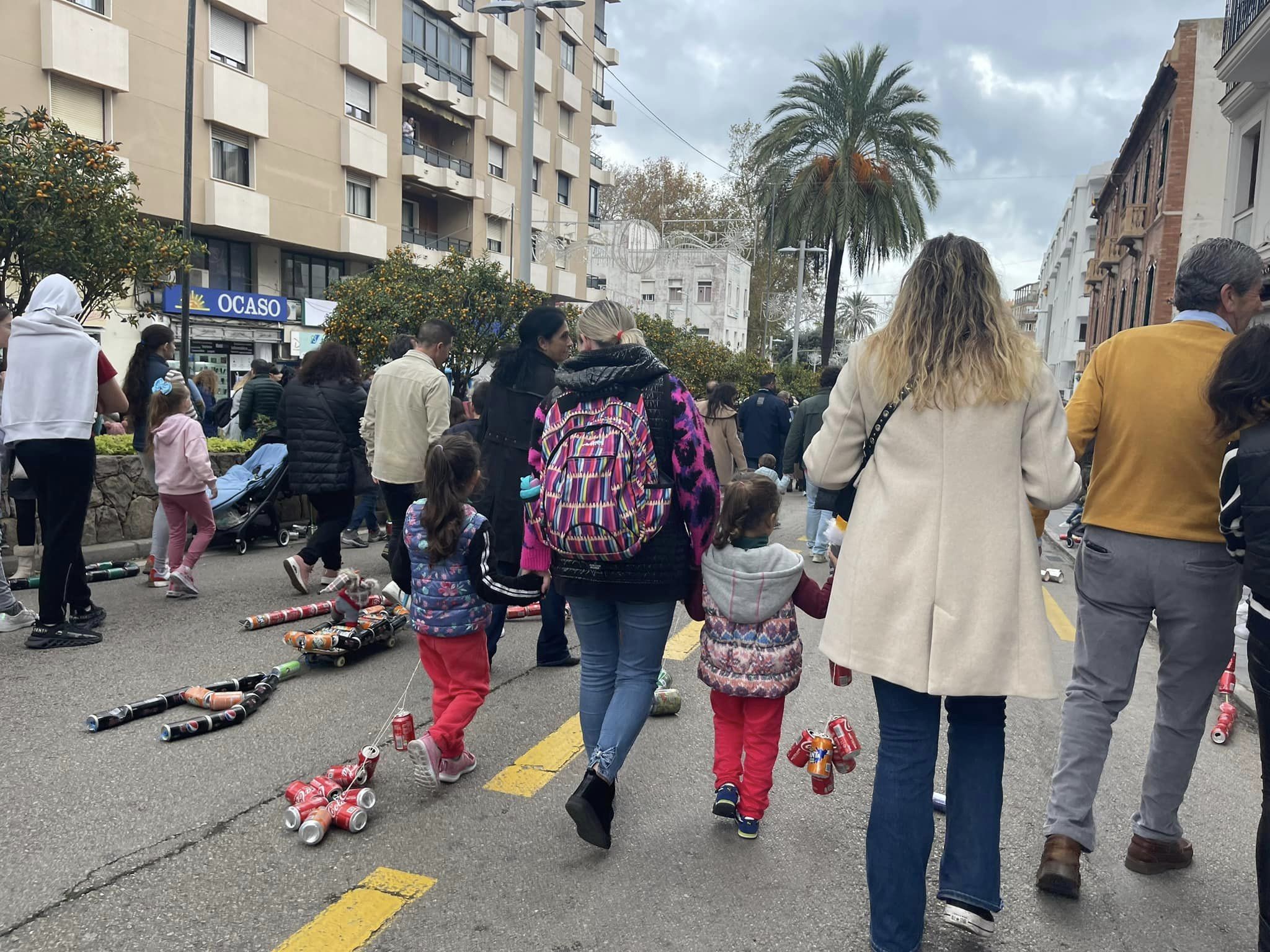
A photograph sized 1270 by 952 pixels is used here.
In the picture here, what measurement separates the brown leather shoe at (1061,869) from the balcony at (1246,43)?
14631 millimetres

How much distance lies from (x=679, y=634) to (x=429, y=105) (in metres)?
31.2

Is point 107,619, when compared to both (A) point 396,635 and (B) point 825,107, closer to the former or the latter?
(A) point 396,635

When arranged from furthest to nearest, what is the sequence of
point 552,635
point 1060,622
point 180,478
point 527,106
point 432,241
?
1. point 432,241
2. point 527,106
3. point 1060,622
4. point 180,478
5. point 552,635

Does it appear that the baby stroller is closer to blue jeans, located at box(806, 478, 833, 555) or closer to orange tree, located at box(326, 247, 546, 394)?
blue jeans, located at box(806, 478, 833, 555)

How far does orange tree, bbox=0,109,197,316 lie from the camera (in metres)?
9.85

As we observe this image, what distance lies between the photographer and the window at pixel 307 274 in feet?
93.5

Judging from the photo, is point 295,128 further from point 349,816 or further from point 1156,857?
point 1156,857

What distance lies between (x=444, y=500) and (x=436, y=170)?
31.6 m

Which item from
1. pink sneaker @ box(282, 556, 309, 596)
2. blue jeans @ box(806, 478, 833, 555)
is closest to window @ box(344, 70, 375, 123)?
blue jeans @ box(806, 478, 833, 555)

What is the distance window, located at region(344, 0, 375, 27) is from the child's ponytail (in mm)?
29589

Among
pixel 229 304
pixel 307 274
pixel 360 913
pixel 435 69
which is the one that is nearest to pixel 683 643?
pixel 360 913

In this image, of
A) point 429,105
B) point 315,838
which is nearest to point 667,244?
point 429,105

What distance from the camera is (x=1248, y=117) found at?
1781 centimetres

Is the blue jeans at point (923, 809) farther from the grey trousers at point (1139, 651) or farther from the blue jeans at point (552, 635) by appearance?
the blue jeans at point (552, 635)
